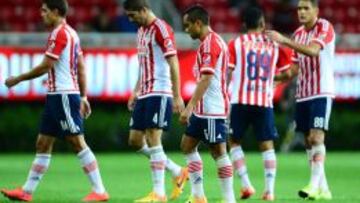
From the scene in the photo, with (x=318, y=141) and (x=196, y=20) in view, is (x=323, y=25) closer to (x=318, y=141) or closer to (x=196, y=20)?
(x=318, y=141)

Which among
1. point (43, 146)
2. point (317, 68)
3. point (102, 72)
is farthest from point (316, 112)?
point (102, 72)

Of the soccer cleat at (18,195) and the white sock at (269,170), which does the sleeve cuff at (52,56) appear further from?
the white sock at (269,170)

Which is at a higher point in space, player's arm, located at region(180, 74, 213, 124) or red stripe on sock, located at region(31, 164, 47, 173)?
player's arm, located at region(180, 74, 213, 124)

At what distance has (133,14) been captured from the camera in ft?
44.9

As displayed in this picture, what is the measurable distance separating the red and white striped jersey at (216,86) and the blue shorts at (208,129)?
53 mm

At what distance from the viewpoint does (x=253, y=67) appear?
1508 cm

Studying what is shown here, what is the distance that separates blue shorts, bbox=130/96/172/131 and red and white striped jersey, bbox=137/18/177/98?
73 millimetres

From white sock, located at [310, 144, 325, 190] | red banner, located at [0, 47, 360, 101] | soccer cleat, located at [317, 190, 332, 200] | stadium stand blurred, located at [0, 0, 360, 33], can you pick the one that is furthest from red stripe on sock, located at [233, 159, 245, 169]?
stadium stand blurred, located at [0, 0, 360, 33]

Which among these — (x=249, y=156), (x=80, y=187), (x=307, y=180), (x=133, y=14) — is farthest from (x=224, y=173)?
(x=249, y=156)

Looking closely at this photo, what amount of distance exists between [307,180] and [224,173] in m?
5.87

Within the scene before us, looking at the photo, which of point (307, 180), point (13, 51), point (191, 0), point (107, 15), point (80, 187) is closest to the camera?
point (80, 187)

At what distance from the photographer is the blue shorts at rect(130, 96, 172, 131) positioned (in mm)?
13844

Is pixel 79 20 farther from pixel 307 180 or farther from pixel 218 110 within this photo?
pixel 218 110

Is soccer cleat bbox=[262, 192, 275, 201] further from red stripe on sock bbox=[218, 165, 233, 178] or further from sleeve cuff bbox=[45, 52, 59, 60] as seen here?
sleeve cuff bbox=[45, 52, 59, 60]
